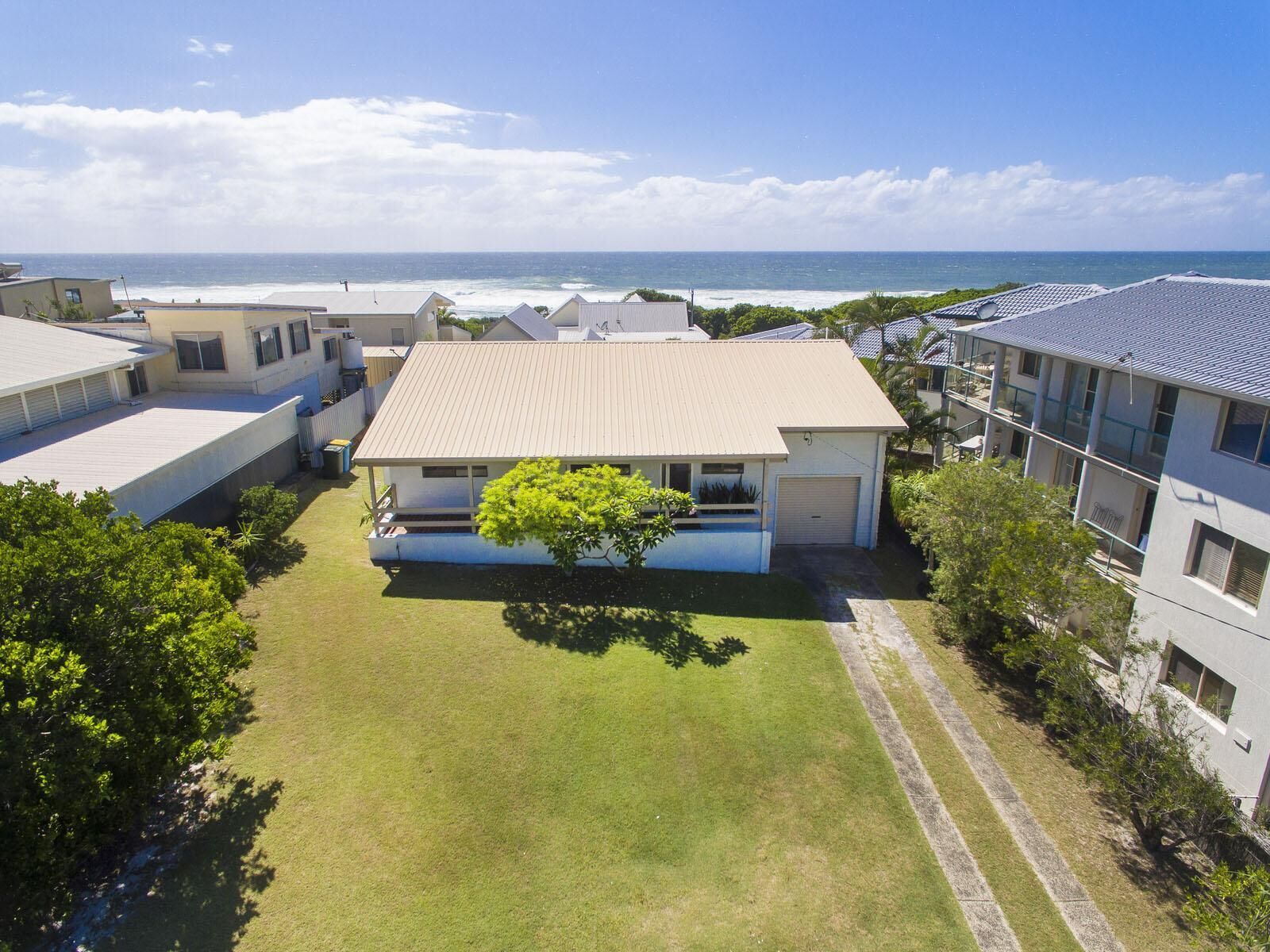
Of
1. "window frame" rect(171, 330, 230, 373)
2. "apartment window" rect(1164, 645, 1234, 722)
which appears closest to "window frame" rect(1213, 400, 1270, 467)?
"apartment window" rect(1164, 645, 1234, 722)

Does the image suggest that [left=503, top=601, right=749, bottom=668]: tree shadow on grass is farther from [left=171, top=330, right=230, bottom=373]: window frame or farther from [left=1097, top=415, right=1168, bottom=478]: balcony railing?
[left=171, top=330, right=230, bottom=373]: window frame

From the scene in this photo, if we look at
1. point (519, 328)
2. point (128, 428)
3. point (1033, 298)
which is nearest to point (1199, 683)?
point (1033, 298)

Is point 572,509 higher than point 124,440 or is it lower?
lower

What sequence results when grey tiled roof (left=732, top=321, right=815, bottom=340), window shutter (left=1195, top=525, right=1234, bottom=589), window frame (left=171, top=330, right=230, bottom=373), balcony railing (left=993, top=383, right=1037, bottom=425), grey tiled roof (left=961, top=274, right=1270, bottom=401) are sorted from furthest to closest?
1. grey tiled roof (left=732, top=321, right=815, bottom=340)
2. window frame (left=171, top=330, right=230, bottom=373)
3. balcony railing (left=993, top=383, right=1037, bottom=425)
4. grey tiled roof (left=961, top=274, right=1270, bottom=401)
5. window shutter (left=1195, top=525, right=1234, bottom=589)

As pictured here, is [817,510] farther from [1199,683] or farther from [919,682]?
[1199,683]

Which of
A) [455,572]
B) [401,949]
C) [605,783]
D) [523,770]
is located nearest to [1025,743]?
[605,783]

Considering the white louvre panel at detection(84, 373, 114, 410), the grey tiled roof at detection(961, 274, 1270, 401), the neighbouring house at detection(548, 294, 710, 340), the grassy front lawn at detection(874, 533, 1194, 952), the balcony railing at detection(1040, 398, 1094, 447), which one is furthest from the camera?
the neighbouring house at detection(548, 294, 710, 340)

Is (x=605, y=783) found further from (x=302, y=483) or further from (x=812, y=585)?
(x=302, y=483)
